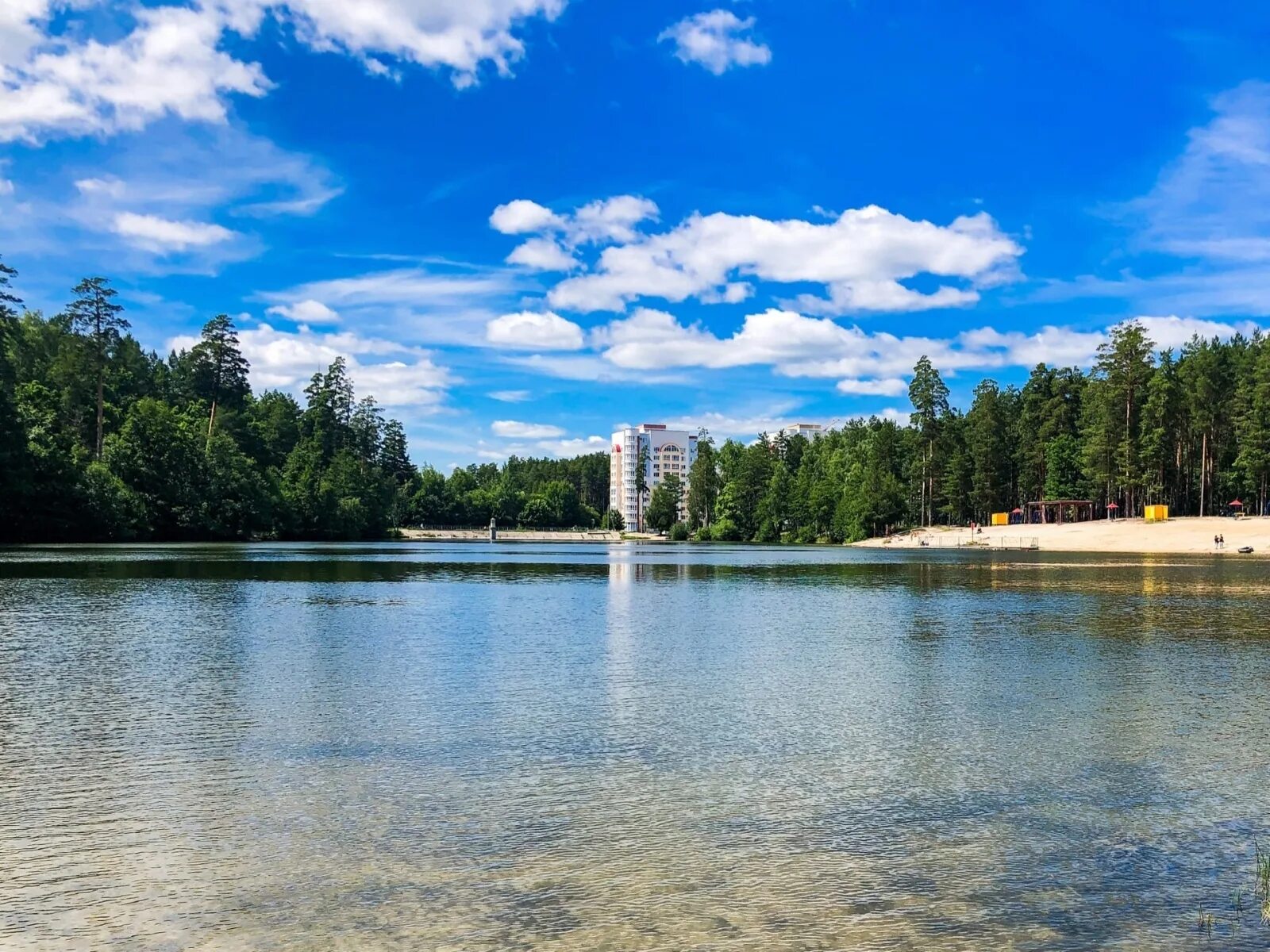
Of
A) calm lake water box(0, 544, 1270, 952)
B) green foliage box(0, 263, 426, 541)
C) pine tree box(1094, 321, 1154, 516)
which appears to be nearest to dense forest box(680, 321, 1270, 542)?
pine tree box(1094, 321, 1154, 516)

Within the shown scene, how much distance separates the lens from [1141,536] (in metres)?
92.1

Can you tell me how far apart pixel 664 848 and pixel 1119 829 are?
13.9 ft

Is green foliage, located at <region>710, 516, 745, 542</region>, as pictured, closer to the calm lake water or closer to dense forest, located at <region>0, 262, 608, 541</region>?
dense forest, located at <region>0, 262, 608, 541</region>

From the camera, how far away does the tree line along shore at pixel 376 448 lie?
91500 millimetres

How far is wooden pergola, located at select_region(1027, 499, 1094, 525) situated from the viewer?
11575cm

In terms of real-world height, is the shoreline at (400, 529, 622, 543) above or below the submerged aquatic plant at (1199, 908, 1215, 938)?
below

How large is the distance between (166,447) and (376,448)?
78780 mm

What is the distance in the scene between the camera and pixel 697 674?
17844 millimetres

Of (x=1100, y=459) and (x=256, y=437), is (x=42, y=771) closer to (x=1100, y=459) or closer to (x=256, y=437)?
(x=1100, y=459)

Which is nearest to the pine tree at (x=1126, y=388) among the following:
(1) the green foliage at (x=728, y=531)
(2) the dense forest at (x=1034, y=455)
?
(2) the dense forest at (x=1034, y=455)

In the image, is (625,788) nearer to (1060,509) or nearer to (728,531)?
(1060,509)

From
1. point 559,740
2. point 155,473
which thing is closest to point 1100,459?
point 155,473

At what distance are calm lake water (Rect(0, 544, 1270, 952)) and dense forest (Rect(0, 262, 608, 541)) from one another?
229 ft

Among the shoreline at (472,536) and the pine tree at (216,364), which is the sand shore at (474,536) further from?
the pine tree at (216,364)
